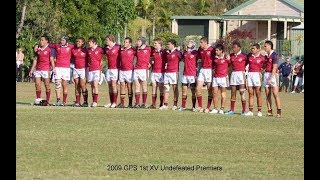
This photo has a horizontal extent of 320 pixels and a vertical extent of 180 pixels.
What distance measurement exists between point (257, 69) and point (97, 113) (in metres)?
5.40

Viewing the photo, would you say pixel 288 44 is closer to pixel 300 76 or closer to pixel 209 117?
pixel 300 76

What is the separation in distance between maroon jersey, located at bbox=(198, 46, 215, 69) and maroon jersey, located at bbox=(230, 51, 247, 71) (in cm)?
65

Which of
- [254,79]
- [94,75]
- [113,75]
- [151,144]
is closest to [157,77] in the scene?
[113,75]

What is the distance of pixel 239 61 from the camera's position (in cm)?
3016

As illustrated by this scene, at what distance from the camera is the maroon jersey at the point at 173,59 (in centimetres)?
3112

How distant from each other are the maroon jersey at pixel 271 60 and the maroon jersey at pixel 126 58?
14.4 ft

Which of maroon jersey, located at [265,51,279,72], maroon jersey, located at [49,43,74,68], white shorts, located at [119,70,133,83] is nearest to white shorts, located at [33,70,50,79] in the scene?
maroon jersey, located at [49,43,74,68]

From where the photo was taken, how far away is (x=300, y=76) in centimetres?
5272

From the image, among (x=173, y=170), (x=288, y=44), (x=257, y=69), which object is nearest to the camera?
(x=173, y=170)

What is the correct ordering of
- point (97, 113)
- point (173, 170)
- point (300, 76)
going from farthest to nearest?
1. point (300, 76)
2. point (97, 113)
3. point (173, 170)
